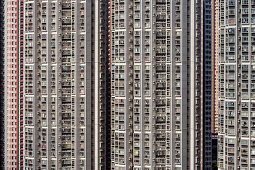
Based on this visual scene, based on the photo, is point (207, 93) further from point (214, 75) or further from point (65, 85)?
point (65, 85)

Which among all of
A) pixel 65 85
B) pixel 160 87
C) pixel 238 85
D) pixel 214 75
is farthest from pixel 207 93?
pixel 65 85

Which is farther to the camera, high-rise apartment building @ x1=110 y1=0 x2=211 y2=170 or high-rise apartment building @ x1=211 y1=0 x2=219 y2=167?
high-rise apartment building @ x1=211 y1=0 x2=219 y2=167

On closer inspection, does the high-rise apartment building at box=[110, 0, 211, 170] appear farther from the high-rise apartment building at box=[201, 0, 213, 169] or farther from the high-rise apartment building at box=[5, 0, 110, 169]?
the high-rise apartment building at box=[201, 0, 213, 169]

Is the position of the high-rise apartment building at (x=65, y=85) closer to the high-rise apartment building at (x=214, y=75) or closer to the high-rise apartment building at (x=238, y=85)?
the high-rise apartment building at (x=238, y=85)

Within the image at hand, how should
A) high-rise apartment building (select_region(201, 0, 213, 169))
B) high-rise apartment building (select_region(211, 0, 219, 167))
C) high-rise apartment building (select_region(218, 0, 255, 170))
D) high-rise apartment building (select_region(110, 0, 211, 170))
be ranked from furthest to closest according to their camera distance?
high-rise apartment building (select_region(211, 0, 219, 167)) → high-rise apartment building (select_region(201, 0, 213, 169)) → high-rise apartment building (select_region(110, 0, 211, 170)) → high-rise apartment building (select_region(218, 0, 255, 170))

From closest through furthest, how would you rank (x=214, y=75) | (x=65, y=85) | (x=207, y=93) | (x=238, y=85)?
1. (x=238, y=85)
2. (x=65, y=85)
3. (x=207, y=93)
4. (x=214, y=75)

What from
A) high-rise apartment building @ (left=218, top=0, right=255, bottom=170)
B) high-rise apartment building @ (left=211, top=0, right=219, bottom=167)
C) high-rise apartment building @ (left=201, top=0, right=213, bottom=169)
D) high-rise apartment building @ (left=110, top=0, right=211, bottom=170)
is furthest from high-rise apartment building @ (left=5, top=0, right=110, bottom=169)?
→ high-rise apartment building @ (left=211, top=0, right=219, bottom=167)

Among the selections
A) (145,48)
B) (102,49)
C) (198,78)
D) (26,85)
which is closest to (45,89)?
(26,85)
